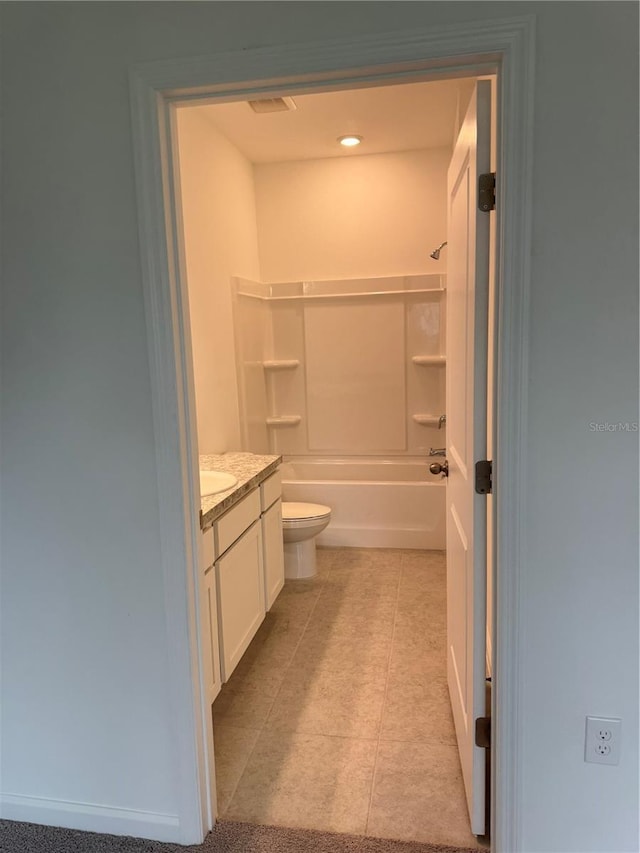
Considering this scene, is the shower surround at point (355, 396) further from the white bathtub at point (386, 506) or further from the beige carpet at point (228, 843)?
the beige carpet at point (228, 843)

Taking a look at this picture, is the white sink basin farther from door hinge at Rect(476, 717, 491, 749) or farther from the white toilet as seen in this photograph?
door hinge at Rect(476, 717, 491, 749)

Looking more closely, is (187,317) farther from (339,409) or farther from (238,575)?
(339,409)

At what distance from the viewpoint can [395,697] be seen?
92.0 inches

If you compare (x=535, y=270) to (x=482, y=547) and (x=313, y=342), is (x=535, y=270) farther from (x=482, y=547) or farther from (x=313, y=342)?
(x=313, y=342)

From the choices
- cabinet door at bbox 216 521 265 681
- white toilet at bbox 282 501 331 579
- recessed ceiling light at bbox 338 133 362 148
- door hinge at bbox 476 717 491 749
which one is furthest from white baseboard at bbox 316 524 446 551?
recessed ceiling light at bbox 338 133 362 148

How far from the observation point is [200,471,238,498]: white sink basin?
2.21 m

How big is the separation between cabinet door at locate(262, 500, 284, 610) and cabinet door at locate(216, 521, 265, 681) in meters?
0.07

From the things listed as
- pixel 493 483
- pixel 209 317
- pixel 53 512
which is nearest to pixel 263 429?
pixel 209 317

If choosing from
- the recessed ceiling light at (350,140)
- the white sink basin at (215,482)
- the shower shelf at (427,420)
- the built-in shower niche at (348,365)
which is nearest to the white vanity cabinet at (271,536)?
the white sink basin at (215,482)

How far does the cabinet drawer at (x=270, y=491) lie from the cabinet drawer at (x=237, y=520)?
8 centimetres

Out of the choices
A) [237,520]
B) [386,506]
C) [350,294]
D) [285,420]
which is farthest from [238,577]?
[350,294]

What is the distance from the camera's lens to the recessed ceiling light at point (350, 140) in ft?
12.1

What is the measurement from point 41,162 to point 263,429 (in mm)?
2897

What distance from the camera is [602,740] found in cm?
142
